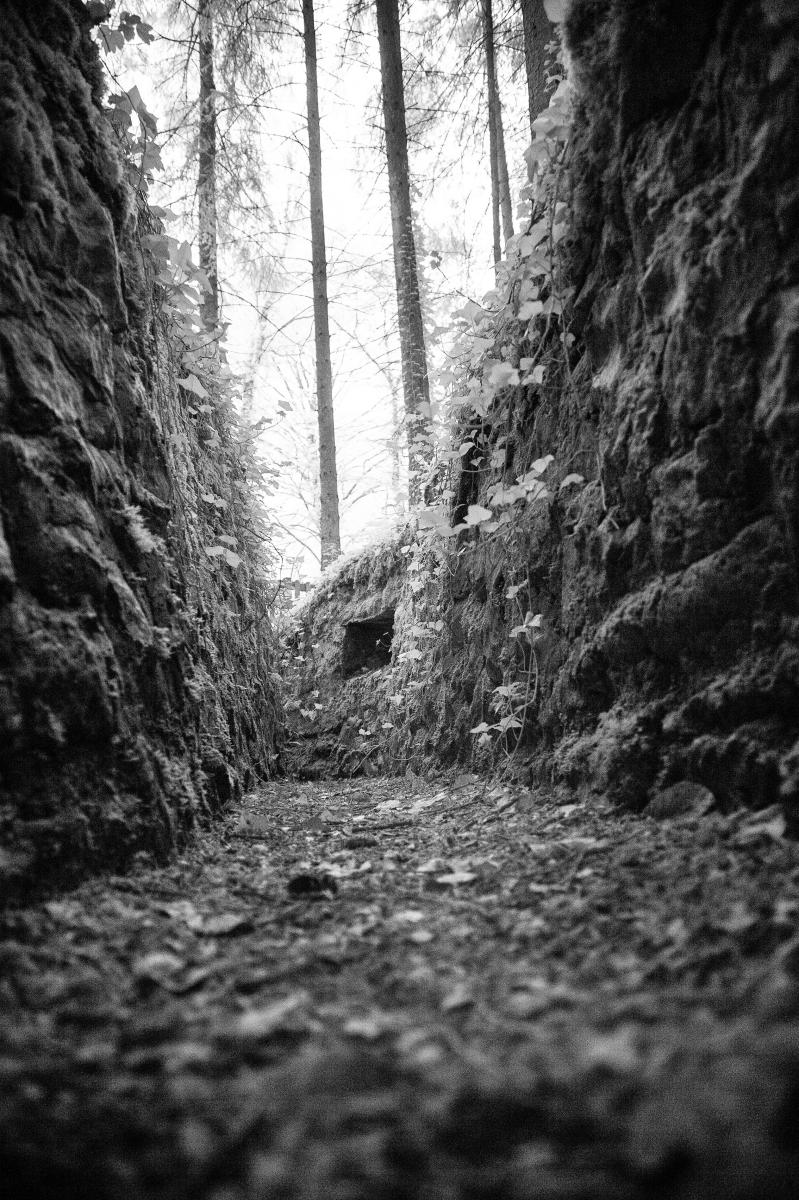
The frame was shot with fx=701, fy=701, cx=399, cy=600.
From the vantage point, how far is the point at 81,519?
3.00 meters

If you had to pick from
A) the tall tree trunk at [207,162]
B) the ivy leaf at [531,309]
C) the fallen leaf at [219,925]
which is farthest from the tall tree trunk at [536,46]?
the fallen leaf at [219,925]

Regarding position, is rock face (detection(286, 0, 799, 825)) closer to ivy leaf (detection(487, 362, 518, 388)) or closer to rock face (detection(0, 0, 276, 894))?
ivy leaf (detection(487, 362, 518, 388))

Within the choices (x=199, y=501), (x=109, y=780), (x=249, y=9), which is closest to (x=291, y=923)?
(x=109, y=780)

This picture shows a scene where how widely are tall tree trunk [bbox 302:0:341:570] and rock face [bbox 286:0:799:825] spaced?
22.2 ft

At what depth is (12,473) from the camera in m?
2.62

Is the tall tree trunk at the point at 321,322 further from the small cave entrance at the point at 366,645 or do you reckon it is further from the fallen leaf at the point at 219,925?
the fallen leaf at the point at 219,925

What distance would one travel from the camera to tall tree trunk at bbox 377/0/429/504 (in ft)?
28.6

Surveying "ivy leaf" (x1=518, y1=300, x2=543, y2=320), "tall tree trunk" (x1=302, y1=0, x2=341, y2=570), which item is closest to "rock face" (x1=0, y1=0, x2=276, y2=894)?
"ivy leaf" (x1=518, y1=300, x2=543, y2=320)

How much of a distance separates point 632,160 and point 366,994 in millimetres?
3658

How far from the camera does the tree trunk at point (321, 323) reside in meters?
10.9

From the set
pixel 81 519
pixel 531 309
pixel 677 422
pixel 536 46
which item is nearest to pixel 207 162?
pixel 536 46

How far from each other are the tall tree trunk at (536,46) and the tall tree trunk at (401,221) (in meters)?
2.78

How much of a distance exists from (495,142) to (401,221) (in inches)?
79.0

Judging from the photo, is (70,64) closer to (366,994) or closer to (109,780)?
(109,780)
